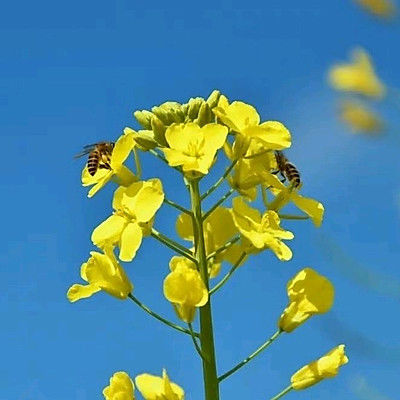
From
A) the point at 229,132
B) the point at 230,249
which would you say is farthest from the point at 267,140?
the point at 230,249

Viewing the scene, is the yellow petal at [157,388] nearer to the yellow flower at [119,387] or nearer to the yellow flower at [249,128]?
the yellow flower at [119,387]

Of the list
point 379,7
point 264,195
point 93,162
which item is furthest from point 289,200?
point 379,7

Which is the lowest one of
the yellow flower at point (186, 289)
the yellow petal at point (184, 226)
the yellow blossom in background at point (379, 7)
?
the yellow flower at point (186, 289)

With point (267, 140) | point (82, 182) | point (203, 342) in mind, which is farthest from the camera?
point (82, 182)

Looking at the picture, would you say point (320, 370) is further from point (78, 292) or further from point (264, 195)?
point (78, 292)

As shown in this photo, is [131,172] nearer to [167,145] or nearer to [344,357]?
Answer: [167,145]

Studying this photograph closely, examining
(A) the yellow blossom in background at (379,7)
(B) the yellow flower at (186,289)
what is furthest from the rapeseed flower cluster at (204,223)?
(A) the yellow blossom in background at (379,7)

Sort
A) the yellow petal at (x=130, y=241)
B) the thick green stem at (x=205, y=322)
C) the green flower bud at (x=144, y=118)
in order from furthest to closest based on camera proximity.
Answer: the green flower bud at (x=144, y=118)
the yellow petal at (x=130, y=241)
the thick green stem at (x=205, y=322)
